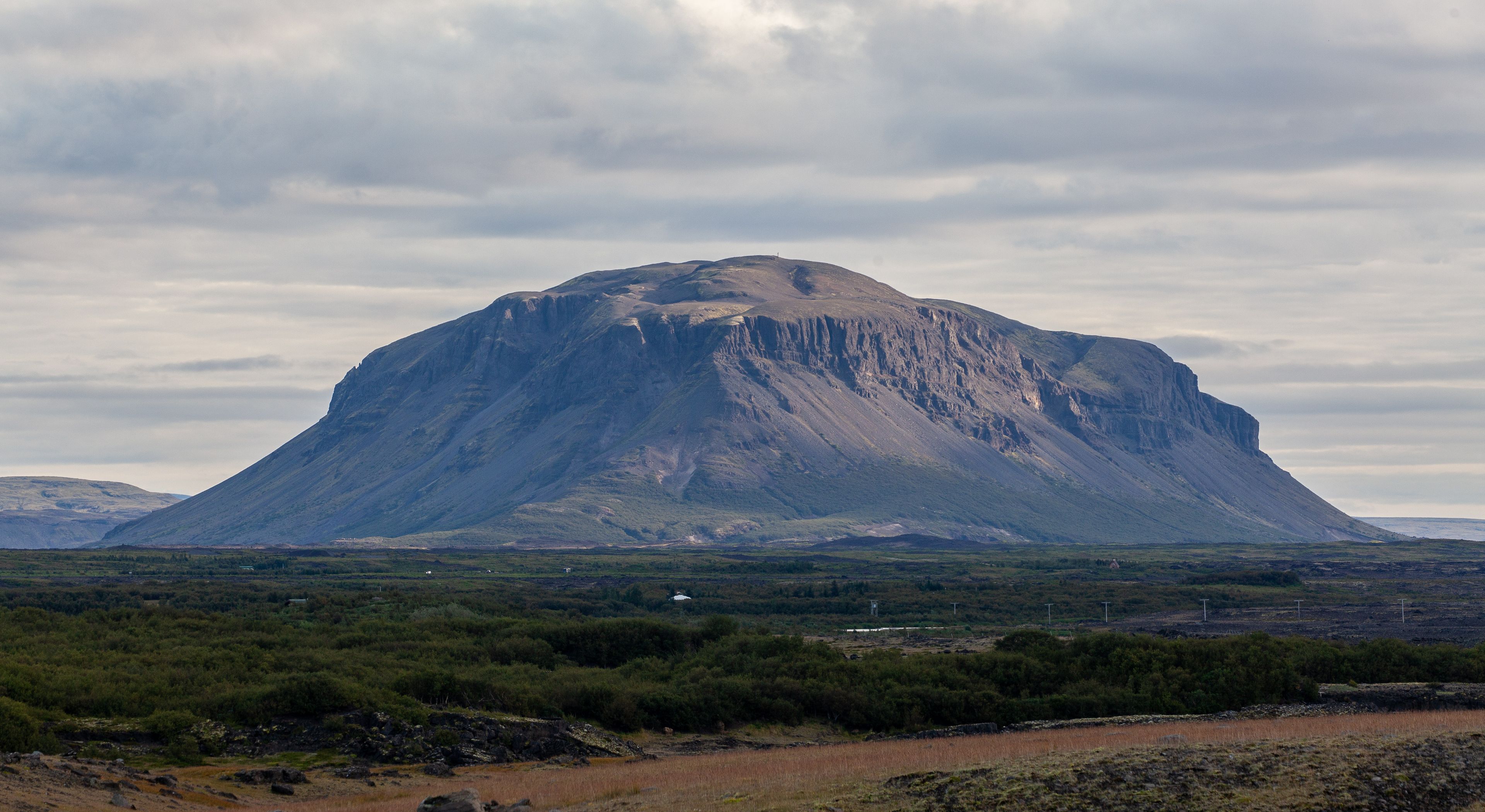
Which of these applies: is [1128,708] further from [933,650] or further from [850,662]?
[933,650]

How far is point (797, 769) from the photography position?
35938 millimetres

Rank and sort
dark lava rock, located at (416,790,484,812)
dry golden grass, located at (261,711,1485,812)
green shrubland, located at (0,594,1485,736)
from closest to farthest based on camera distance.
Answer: dark lava rock, located at (416,790,484,812), dry golden grass, located at (261,711,1485,812), green shrubland, located at (0,594,1485,736)

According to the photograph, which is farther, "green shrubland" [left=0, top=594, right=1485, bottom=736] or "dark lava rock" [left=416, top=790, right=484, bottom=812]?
"green shrubland" [left=0, top=594, right=1485, bottom=736]

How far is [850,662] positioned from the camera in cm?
6569

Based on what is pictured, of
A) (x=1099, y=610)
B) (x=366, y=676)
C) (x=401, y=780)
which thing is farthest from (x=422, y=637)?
(x=1099, y=610)

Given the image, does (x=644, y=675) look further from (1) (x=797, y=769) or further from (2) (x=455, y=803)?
(2) (x=455, y=803)

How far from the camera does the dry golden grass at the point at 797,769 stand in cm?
3091

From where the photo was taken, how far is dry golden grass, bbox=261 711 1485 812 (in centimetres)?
3091

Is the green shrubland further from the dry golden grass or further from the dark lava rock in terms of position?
the dark lava rock

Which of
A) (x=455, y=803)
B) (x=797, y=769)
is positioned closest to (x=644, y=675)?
(x=797, y=769)

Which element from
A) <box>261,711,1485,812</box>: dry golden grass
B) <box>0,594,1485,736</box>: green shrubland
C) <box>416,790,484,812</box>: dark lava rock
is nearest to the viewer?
<box>416,790,484,812</box>: dark lava rock

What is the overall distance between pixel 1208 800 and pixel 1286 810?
1314 millimetres

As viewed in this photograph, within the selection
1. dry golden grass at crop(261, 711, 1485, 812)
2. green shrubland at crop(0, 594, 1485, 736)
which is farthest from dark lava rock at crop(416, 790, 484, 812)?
green shrubland at crop(0, 594, 1485, 736)

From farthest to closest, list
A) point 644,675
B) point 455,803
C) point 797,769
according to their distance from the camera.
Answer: point 644,675 < point 797,769 < point 455,803
